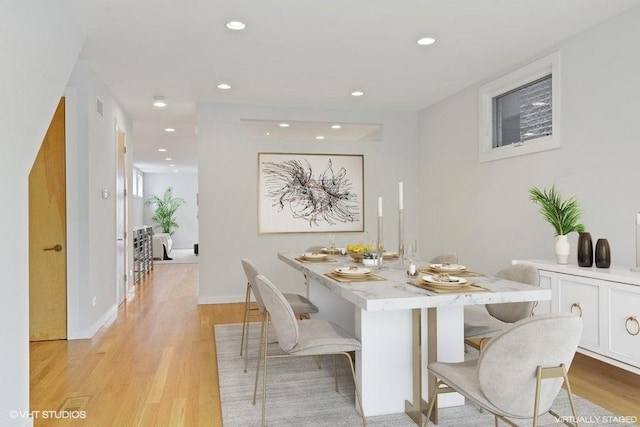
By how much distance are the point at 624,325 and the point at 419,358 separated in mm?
1365

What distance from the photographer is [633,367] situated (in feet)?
9.20

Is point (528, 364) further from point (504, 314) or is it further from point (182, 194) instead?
point (182, 194)

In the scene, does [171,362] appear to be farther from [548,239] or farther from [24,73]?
[548,239]

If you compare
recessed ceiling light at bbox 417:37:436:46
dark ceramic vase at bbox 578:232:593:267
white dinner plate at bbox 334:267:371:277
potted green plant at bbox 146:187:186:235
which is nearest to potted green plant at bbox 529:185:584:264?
dark ceramic vase at bbox 578:232:593:267

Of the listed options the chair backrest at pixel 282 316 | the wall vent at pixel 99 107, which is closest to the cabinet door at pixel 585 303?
the chair backrest at pixel 282 316

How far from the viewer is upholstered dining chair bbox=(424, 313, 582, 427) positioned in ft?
5.27

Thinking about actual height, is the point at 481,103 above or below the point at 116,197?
above

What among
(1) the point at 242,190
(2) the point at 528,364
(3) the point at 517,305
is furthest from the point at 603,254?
(1) the point at 242,190

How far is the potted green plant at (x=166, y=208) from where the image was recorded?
14429 mm

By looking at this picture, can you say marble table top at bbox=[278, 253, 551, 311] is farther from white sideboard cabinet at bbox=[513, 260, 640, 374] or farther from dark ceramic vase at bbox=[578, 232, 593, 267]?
dark ceramic vase at bbox=[578, 232, 593, 267]

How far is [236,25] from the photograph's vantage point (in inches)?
136

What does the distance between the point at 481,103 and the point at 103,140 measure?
13.2ft

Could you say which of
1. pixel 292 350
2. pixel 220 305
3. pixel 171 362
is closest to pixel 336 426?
pixel 292 350

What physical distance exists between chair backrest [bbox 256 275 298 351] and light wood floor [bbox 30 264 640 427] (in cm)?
→ 65
